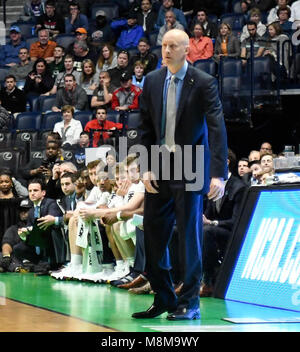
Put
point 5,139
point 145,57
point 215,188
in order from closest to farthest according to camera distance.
Result: point 215,188
point 5,139
point 145,57

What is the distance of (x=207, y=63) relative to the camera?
14.2 metres

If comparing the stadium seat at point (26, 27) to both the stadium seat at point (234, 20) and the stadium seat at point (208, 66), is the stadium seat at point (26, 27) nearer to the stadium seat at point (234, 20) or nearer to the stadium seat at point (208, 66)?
the stadium seat at point (234, 20)

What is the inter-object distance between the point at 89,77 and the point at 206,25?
84.4 inches

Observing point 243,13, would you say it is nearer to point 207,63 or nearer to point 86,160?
point 207,63

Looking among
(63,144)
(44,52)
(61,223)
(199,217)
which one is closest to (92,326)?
(199,217)

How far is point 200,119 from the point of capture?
6.58 metres

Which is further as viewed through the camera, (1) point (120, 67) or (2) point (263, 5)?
(2) point (263, 5)

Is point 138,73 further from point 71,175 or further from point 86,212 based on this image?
point 86,212

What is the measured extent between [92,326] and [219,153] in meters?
1.41

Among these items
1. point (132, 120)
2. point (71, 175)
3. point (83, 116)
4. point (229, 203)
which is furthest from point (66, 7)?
point (229, 203)

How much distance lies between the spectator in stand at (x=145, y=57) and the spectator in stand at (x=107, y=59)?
57 cm

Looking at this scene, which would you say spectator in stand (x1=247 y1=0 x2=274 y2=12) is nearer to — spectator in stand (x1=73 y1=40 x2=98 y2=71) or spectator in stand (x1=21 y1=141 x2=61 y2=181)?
spectator in stand (x1=73 y1=40 x2=98 y2=71)

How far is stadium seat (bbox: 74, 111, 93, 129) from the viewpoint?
14820mm
